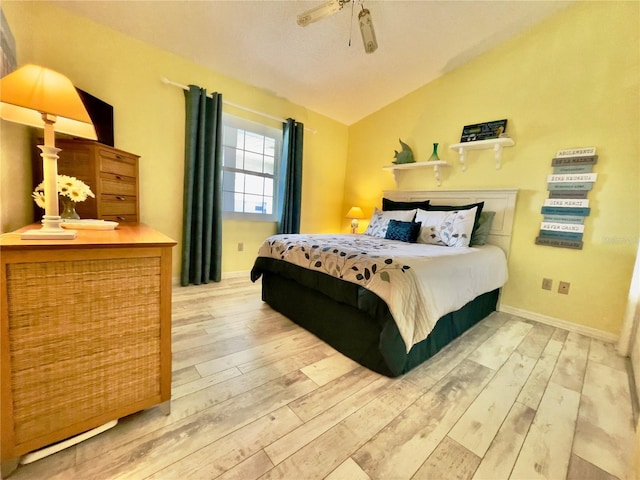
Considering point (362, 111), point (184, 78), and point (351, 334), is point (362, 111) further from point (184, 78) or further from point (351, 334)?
point (351, 334)

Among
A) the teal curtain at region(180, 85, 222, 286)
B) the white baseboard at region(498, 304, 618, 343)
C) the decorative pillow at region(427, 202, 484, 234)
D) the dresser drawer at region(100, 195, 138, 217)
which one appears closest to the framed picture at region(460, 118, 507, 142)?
the decorative pillow at region(427, 202, 484, 234)

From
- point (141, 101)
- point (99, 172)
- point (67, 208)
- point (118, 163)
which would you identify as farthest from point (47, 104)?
point (141, 101)

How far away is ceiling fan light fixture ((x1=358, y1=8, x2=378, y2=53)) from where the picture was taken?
173cm


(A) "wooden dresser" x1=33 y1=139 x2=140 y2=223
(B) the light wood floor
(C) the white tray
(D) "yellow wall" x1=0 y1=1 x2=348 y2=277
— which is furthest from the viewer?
(A) "wooden dresser" x1=33 y1=139 x2=140 y2=223

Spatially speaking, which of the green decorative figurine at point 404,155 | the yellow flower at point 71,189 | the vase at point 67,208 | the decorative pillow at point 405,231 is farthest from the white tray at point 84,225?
the green decorative figurine at point 404,155

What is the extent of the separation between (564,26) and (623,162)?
52.8 inches

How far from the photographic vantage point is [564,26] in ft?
7.52

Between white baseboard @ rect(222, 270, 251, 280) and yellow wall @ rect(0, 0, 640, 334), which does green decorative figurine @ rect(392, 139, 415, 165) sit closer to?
yellow wall @ rect(0, 0, 640, 334)

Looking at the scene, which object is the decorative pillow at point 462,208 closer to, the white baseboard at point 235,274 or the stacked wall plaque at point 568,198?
the stacked wall plaque at point 568,198

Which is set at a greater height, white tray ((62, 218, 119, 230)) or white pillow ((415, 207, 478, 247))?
white pillow ((415, 207, 478, 247))

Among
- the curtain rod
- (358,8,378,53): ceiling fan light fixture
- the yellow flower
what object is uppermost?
(358,8,378,53): ceiling fan light fixture

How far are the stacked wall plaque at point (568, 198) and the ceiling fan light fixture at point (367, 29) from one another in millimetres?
1960

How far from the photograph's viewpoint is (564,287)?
2316mm

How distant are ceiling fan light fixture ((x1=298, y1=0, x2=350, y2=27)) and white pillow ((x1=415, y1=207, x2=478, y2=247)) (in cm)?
188
